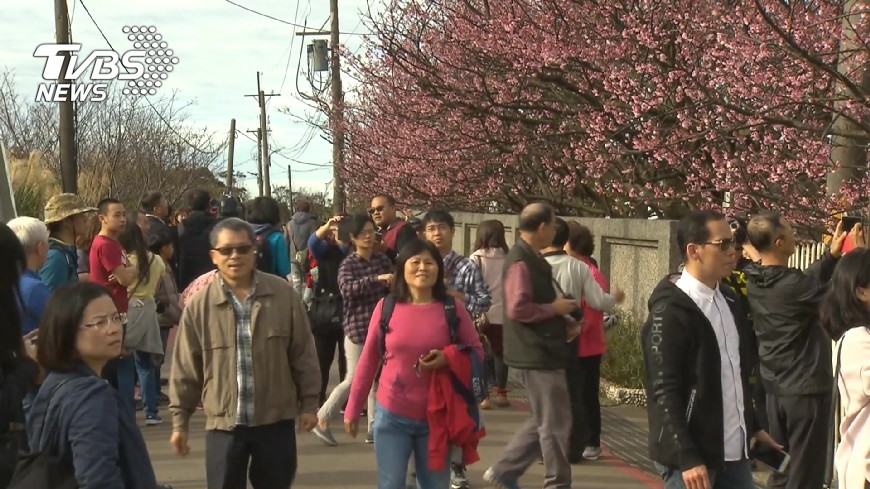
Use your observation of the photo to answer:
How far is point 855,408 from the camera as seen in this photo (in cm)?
450

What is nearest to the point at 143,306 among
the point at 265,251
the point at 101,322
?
the point at 265,251

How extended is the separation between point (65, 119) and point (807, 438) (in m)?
13.5

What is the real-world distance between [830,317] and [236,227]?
262cm

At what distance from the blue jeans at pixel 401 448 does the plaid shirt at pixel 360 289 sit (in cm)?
249

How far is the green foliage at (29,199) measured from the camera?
20281mm

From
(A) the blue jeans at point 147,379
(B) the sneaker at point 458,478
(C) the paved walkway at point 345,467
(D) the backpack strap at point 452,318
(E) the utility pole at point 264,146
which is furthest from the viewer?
(E) the utility pole at point 264,146

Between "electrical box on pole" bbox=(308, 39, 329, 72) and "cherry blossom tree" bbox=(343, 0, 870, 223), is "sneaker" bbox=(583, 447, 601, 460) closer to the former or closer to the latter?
"cherry blossom tree" bbox=(343, 0, 870, 223)

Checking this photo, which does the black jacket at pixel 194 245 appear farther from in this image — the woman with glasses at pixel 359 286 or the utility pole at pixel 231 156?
the utility pole at pixel 231 156

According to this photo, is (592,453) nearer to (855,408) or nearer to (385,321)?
(385,321)

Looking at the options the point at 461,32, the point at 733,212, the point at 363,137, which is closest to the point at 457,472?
the point at 733,212

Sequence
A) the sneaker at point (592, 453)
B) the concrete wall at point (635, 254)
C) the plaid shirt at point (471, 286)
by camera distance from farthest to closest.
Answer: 1. the concrete wall at point (635, 254)
2. the plaid shirt at point (471, 286)
3. the sneaker at point (592, 453)

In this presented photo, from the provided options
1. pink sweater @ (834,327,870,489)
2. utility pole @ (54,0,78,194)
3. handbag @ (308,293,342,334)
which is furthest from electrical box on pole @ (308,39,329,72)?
pink sweater @ (834,327,870,489)

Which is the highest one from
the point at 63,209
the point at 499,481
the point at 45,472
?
the point at 63,209

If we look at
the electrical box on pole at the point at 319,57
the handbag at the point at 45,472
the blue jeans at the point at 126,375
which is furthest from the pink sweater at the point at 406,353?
the electrical box on pole at the point at 319,57
